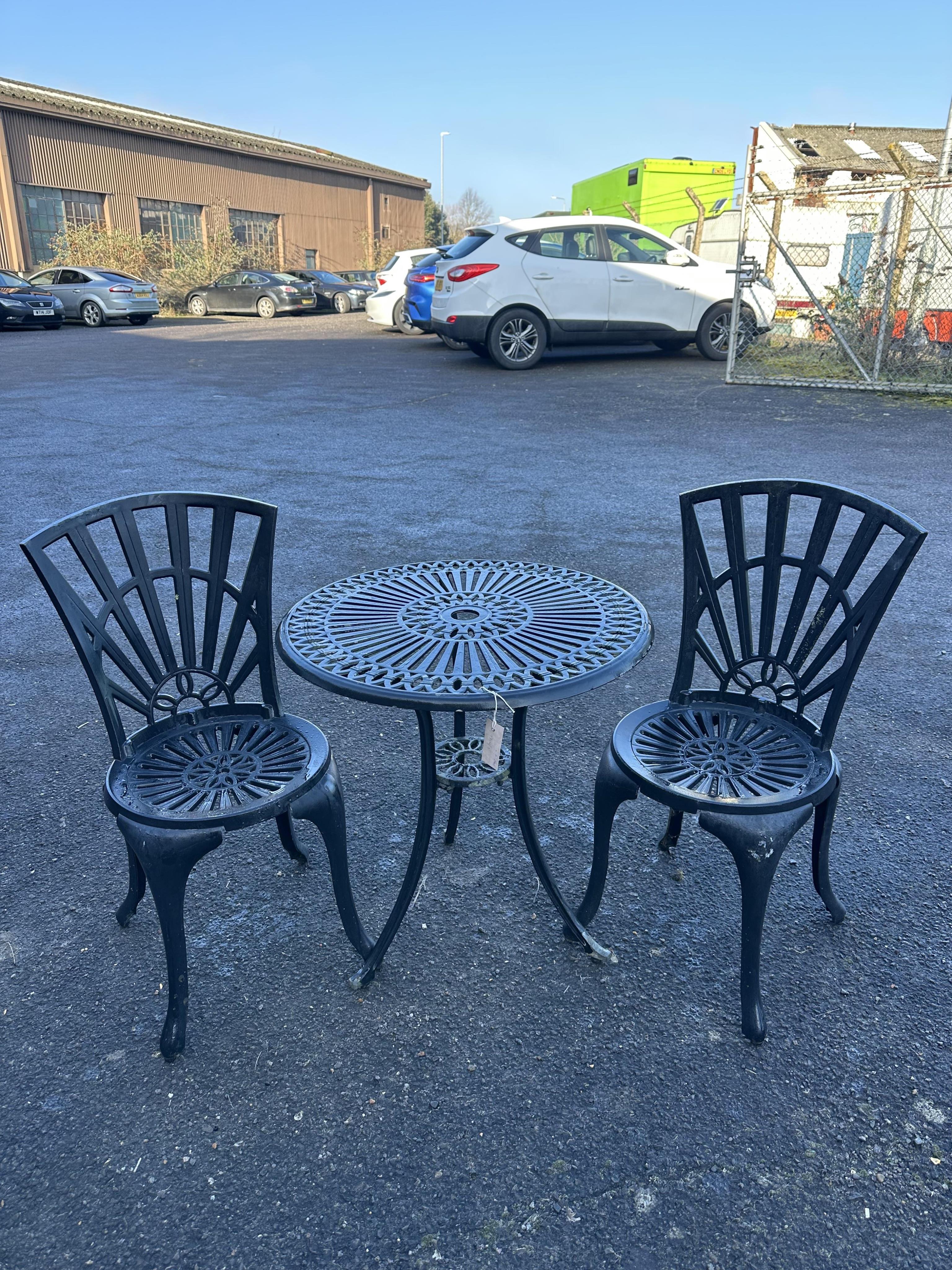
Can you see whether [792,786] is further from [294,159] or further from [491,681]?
[294,159]

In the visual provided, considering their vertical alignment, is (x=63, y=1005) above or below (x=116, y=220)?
below

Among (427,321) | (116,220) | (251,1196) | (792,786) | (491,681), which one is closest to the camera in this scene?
(251,1196)

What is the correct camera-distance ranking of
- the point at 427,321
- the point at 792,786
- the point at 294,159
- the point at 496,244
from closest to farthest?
the point at 792,786 < the point at 496,244 < the point at 427,321 < the point at 294,159

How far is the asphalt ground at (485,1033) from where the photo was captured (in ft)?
5.63

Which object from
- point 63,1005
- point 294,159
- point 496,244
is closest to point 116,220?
point 294,159

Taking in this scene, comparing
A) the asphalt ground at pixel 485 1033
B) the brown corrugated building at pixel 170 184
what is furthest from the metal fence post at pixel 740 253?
the brown corrugated building at pixel 170 184

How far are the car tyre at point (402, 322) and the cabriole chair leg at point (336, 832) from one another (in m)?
17.3

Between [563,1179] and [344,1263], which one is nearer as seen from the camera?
[344,1263]

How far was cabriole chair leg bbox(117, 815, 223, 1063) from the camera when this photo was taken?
78.7 inches

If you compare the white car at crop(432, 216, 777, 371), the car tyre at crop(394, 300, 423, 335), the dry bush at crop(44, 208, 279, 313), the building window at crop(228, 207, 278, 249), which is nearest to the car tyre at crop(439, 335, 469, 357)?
the car tyre at crop(394, 300, 423, 335)

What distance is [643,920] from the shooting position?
2.50 meters

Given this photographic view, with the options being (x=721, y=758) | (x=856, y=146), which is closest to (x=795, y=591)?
(x=721, y=758)

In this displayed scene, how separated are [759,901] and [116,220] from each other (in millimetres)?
35665

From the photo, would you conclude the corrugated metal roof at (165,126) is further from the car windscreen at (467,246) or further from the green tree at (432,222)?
the car windscreen at (467,246)
